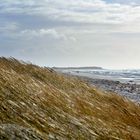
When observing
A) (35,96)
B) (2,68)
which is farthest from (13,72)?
(35,96)

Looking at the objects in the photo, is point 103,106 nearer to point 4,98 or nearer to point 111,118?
point 111,118

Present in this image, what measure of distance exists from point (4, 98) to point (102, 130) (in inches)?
100

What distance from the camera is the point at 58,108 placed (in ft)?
38.5

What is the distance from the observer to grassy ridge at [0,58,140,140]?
34.5ft

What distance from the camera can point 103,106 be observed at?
45.3 feet

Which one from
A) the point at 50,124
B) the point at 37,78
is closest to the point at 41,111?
the point at 50,124

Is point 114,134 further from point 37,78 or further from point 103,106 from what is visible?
point 37,78

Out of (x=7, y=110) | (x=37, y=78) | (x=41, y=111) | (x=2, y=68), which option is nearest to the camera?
(x=7, y=110)

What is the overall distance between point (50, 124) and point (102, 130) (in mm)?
1520

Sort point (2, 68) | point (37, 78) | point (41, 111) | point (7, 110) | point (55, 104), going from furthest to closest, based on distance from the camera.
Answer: point (37, 78)
point (2, 68)
point (55, 104)
point (41, 111)
point (7, 110)

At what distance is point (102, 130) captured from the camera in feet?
38.1

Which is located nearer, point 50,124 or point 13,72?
point 50,124

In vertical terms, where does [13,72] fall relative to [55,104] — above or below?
above

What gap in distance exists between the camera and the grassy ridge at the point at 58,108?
34.5 ft
